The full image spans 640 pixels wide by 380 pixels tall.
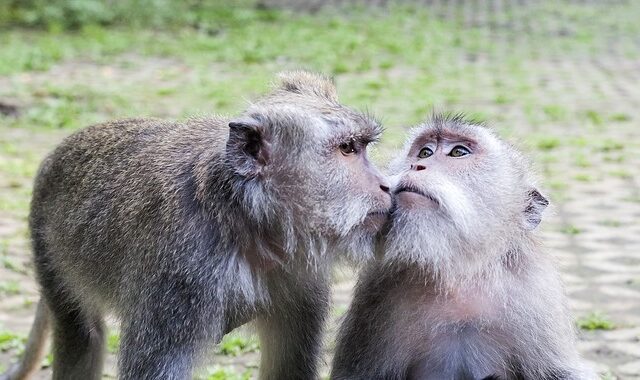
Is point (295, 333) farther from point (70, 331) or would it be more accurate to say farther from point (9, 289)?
point (9, 289)

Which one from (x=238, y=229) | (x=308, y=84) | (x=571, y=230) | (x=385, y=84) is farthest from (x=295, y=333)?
(x=385, y=84)

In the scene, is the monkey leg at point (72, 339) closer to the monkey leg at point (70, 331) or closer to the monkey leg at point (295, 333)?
the monkey leg at point (70, 331)

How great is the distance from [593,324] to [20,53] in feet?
33.6

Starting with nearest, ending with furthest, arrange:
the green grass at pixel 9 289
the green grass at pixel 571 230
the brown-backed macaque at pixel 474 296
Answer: the brown-backed macaque at pixel 474 296 → the green grass at pixel 9 289 → the green grass at pixel 571 230

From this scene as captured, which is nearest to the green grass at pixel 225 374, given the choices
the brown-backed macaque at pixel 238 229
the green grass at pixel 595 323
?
the brown-backed macaque at pixel 238 229

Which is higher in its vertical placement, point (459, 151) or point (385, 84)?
point (459, 151)

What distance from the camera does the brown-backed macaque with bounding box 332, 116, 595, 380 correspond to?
3836 millimetres

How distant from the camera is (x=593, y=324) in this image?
5.54 meters

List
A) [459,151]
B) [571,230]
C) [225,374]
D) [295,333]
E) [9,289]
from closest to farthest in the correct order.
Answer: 1. [459,151]
2. [295,333]
3. [225,374]
4. [9,289]
5. [571,230]

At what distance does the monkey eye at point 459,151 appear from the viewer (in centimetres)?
389

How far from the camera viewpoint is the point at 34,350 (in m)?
4.82

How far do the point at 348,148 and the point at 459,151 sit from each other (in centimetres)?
49

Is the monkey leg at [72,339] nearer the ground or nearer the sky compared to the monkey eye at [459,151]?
nearer the ground

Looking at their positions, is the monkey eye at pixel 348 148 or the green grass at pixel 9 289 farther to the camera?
the green grass at pixel 9 289
